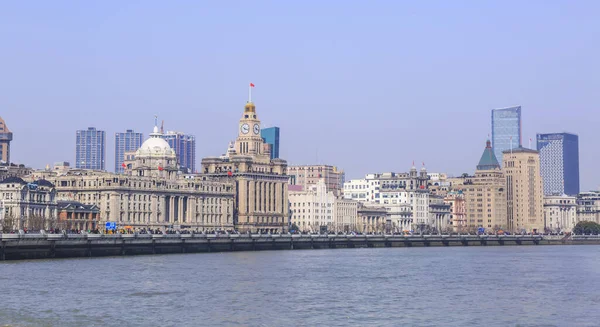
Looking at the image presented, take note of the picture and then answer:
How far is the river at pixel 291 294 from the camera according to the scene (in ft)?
253

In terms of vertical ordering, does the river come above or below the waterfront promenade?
below

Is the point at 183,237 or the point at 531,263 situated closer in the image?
the point at 531,263

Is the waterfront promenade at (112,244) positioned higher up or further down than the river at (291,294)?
higher up

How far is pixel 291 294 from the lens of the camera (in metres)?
93.9

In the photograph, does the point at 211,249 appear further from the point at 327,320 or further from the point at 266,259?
the point at 327,320

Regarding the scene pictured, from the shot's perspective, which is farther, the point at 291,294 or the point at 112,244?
the point at 112,244

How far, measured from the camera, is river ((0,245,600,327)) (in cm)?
7700

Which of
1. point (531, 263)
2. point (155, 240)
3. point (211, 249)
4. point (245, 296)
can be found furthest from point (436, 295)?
point (211, 249)

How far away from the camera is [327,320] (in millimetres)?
76250

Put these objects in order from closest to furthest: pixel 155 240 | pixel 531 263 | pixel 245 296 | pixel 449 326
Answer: pixel 449 326 < pixel 245 296 < pixel 531 263 < pixel 155 240

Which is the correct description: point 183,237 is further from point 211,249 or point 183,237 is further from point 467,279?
point 467,279

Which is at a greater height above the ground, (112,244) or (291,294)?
(112,244)

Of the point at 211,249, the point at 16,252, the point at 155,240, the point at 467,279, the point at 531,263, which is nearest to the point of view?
the point at 467,279

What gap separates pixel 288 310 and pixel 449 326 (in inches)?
533
